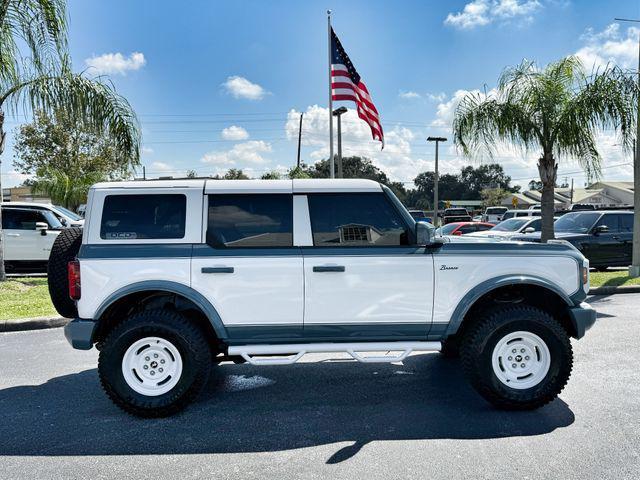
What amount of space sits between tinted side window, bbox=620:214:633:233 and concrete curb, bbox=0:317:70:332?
12.8 m

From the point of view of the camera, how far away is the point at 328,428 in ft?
13.0

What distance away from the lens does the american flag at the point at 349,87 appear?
13.1 meters

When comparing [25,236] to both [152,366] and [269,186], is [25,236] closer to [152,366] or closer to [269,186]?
[152,366]

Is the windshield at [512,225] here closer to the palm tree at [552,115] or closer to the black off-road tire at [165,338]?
the palm tree at [552,115]

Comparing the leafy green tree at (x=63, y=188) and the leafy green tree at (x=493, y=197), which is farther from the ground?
the leafy green tree at (x=493, y=197)

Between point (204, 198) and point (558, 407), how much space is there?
3555 millimetres

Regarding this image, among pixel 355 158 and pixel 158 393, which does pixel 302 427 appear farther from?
pixel 355 158

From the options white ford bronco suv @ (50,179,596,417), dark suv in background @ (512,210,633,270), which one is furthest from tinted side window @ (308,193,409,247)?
dark suv in background @ (512,210,633,270)

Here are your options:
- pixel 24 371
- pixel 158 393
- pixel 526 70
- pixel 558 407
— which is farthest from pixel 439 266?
pixel 526 70

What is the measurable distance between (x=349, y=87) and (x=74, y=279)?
10.5 metres

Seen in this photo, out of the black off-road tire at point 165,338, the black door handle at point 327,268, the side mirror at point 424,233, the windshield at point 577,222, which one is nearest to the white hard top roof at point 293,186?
the side mirror at point 424,233

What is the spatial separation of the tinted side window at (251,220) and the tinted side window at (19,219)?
1040 centimetres

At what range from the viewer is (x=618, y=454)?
343cm

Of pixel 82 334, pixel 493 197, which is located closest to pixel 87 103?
pixel 82 334
